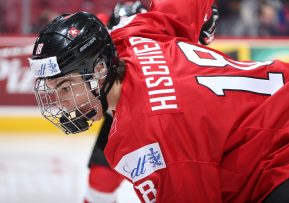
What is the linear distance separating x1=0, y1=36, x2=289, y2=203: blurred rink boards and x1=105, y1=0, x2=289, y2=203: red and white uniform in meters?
1.71

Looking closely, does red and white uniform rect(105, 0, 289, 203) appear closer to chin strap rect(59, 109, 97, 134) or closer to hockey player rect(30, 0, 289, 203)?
hockey player rect(30, 0, 289, 203)

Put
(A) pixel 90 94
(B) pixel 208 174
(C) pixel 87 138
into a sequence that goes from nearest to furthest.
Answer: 1. (B) pixel 208 174
2. (A) pixel 90 94
3. (C) pixel 87 138

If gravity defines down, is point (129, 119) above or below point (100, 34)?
below

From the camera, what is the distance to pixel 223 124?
5.65ft

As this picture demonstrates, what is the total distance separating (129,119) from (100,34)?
290 millimetres

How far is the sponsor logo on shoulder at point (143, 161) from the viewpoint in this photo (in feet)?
5.51

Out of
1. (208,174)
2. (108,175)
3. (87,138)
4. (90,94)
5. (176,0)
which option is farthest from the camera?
(87,138)

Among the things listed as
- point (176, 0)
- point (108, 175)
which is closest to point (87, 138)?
point (108, 175)

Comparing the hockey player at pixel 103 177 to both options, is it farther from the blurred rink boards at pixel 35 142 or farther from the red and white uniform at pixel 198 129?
the red and white uniform at pixel 198 129

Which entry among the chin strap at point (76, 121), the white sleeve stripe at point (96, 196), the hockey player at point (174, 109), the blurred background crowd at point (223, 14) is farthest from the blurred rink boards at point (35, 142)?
the hockey player at point (174, 109)

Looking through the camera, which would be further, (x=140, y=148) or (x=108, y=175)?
(x=108, y=175)

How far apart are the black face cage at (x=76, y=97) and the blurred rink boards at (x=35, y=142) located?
1.62 metres

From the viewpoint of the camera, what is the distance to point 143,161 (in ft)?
5.56

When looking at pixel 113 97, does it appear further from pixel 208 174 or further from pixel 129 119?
pixel 208 174
